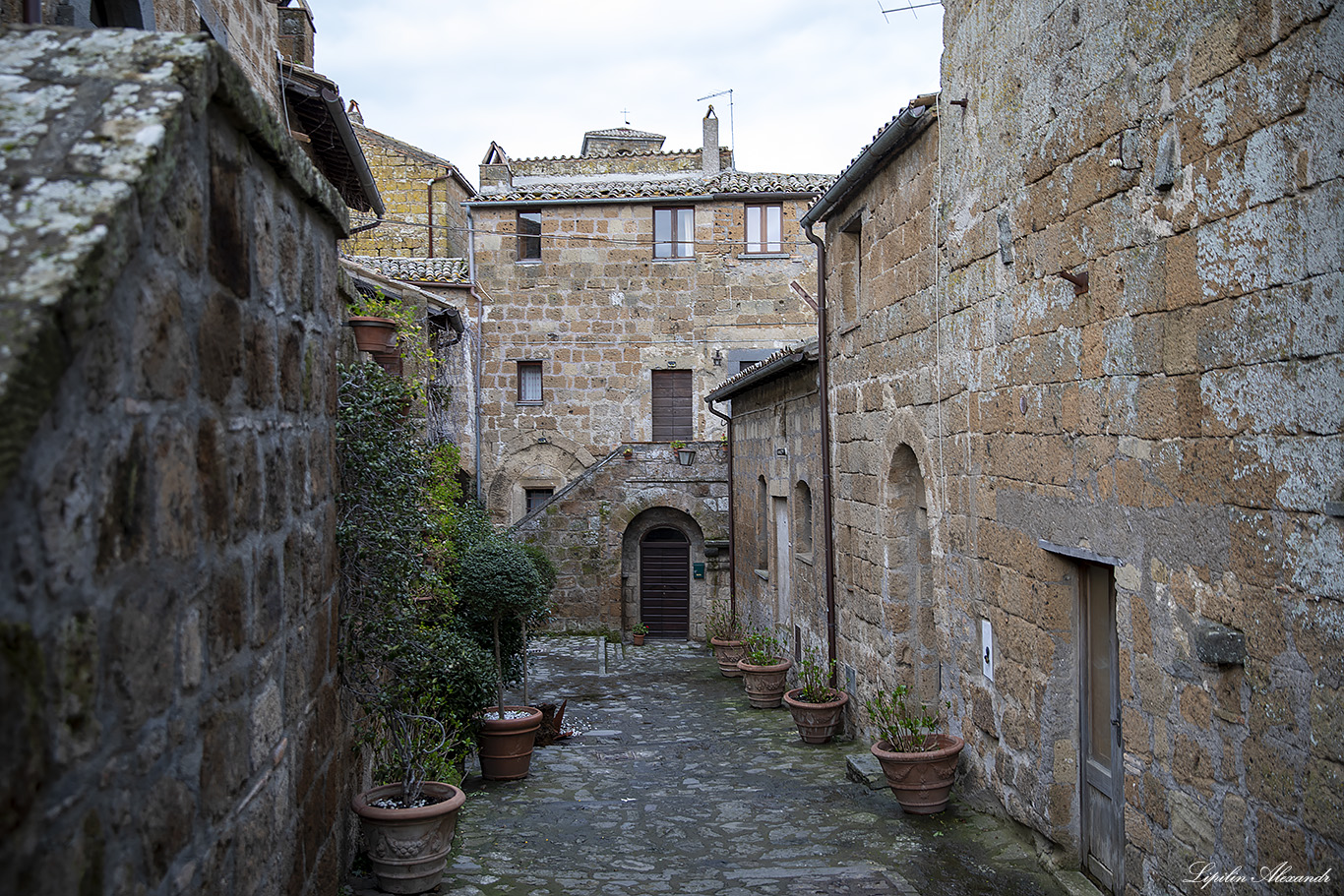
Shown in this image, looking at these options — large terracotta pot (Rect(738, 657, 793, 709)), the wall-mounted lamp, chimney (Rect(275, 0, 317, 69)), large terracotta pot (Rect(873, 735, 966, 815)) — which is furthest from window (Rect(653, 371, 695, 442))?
the wall-mounted lamp

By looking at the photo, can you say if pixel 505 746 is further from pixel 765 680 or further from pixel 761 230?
pixel 761 230

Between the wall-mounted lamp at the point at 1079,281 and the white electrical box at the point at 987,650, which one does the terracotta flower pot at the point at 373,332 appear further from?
the white electrical box at the point at 987,650

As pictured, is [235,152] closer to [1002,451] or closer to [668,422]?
[1002,451]

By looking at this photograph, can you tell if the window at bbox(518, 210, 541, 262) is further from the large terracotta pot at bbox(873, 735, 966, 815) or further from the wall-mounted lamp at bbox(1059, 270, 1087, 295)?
the wall-mounted lamp at bbox(1059, 270, 1087, 295)

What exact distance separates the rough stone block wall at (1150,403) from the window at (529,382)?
45.1 ft

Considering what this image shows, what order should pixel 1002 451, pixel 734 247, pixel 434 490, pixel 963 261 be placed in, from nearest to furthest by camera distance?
pixel 1002 451, pixel 963 261, pixel 434 490, pixel 734 247

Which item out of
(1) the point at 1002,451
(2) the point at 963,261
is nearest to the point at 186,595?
(1) the point at 1002,451

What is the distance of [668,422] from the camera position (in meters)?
20.3

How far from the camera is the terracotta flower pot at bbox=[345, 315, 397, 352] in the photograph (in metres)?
5.09

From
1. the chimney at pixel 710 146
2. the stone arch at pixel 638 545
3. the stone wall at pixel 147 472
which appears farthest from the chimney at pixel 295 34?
the chimney at pixel 710 146

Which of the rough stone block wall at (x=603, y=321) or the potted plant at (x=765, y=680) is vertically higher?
Result: the rough stone block wall at (x=603, y=321)

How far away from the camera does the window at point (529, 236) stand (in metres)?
20.1

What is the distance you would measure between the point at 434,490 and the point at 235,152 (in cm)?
532

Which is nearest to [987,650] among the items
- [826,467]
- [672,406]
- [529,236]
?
[826,467]
